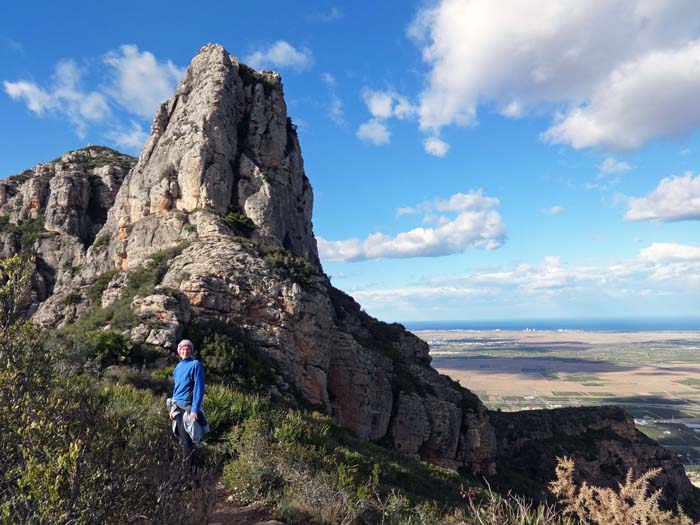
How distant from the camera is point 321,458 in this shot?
8.37m

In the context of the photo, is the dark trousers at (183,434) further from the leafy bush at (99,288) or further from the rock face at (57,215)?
the rock face at (57,215)

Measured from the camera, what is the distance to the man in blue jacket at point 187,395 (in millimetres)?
6855

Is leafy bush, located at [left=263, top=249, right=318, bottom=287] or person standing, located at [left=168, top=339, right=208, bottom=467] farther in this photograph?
leafy bush, located at [left=263, top=249, right=318, bottom=287]

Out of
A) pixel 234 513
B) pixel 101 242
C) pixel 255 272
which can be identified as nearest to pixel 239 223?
pixel 255 272

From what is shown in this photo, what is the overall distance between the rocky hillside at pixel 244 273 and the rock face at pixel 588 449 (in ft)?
Result: 0.86

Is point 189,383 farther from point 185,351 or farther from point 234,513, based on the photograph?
point 234,513

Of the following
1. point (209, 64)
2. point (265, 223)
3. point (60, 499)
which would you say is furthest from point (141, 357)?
point (209, 64)

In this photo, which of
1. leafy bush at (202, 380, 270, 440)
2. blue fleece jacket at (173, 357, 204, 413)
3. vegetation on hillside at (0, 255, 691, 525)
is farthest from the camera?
leafy bush at (202, 380, 270, 440)

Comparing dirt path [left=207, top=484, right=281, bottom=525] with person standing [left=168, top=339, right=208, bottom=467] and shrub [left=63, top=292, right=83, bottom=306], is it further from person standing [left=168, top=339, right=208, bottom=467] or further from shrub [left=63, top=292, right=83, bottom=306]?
shrub [left=63, top=292, right=83, bottom=306]

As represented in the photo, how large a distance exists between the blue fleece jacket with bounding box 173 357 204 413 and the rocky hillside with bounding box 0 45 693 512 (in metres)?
10.1

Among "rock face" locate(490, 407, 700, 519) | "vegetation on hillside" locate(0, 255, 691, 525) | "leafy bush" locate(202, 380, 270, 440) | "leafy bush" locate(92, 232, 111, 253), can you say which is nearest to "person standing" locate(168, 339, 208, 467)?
"vegetation on hillside" locate(0, 255, 691, 525)

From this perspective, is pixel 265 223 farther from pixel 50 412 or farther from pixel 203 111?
pixel 50 412

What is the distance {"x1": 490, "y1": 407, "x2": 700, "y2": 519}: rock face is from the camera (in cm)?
3612

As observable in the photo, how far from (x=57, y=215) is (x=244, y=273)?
32.2 metres
